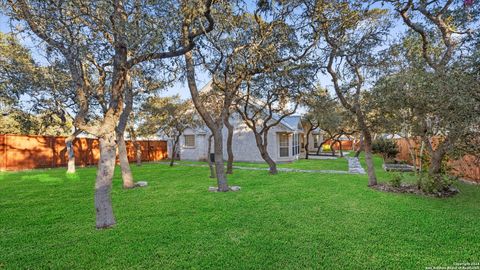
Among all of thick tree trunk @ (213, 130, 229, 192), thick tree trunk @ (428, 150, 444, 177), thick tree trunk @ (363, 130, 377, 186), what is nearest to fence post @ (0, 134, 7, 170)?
thick tree trunk @ (213, 130, 229, 192)

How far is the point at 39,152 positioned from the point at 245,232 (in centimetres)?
1709

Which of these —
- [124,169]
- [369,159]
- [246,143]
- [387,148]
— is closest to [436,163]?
[369,159]

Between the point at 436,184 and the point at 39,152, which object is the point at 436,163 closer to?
the point at 436,184

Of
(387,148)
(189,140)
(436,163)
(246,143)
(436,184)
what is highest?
(189,140)

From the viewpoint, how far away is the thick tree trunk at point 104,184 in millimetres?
4574

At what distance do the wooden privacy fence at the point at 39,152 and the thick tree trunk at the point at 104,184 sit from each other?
14257 mm

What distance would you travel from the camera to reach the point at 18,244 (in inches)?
153

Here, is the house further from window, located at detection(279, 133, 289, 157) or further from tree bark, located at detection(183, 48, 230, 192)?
tree bark, located at detection(183, 48, 230, 192)

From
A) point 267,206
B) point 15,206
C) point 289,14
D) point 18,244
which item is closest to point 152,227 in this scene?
point 18,244

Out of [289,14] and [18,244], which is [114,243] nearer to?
[18,244]

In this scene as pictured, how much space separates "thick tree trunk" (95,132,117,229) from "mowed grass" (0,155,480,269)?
0.22 m

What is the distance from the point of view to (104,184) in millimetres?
4605

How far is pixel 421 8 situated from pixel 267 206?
7.41 m

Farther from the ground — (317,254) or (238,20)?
(238,20)
